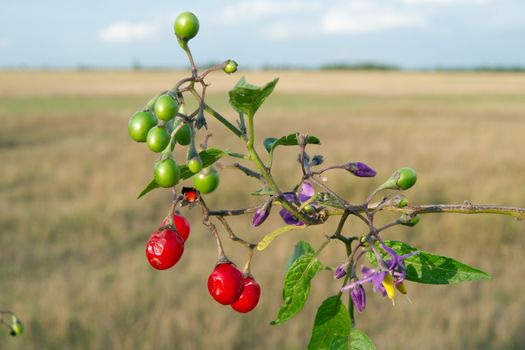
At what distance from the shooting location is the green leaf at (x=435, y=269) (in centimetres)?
75

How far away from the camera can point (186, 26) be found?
75 centimetres

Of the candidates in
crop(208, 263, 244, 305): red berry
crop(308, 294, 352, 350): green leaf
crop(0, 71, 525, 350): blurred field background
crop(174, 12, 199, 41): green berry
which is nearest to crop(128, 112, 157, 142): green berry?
crop(174, 12, 199, 41): green berry

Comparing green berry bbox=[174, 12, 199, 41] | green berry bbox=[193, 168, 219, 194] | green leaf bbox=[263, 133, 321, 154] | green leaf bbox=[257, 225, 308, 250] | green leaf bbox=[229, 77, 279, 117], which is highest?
green berry bbox=[174, 12, 199, 41]

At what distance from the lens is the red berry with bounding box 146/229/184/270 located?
81 centimetres

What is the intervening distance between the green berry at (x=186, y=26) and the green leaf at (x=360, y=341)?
1.49 feet

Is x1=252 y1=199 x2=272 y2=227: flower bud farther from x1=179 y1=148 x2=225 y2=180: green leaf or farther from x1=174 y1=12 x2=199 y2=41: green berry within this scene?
x1=174 y1=12 x2=199 y2=41: green berry

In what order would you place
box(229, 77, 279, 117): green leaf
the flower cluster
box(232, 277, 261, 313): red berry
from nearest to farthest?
box(229, 77, 279, 117): green leaf, the flower cluster, box(232, 277, 261, 313): red berry

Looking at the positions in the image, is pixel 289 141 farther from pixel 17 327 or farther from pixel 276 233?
pixel 17 327

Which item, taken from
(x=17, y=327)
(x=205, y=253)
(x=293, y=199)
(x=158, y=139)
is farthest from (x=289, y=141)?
(x=205, y=253)

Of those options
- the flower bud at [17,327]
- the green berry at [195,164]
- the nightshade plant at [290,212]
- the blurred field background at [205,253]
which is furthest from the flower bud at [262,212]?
the blurred field background at [205,253]

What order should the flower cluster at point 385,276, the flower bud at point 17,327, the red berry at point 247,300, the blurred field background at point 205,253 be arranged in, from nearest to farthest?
the flower cluster at point 385,276
the red berry at point 247,300
the flower bud at point 17,327
the blurred field background at point 205,253

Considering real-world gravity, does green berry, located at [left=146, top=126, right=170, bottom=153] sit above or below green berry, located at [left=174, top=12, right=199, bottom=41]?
below

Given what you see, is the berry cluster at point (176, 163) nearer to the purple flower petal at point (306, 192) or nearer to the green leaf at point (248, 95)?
the green leaf at point (248, 95)

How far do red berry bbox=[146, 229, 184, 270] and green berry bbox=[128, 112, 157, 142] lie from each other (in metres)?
0.15
